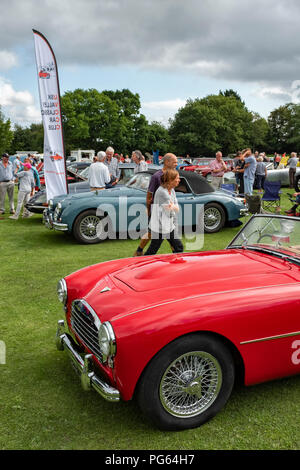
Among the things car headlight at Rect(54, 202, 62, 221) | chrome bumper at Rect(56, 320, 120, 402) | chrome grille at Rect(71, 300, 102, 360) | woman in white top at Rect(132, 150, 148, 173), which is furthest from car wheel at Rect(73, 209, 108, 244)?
chrome bumper at Rect(56, 320, 120, 402)

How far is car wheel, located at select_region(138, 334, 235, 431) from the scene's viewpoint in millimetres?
2652

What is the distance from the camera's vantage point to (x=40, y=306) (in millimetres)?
5051

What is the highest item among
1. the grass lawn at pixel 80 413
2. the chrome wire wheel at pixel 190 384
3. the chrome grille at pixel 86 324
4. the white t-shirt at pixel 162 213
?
the white t-shirt at pixel 162 213

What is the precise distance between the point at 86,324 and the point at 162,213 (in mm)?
3114

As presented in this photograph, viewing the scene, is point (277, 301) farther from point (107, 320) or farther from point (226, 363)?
point (107, 320)

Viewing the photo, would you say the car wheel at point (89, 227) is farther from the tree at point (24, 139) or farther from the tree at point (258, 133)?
the tree at point (24, 139)

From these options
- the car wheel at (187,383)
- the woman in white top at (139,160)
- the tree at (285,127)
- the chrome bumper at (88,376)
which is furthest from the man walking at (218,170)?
the tree at (285,127)

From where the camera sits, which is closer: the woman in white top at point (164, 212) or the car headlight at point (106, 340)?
the car headlight at point (106, 340)

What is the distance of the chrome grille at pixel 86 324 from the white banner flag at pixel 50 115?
752cm

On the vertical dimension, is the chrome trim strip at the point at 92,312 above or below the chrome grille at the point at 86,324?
above

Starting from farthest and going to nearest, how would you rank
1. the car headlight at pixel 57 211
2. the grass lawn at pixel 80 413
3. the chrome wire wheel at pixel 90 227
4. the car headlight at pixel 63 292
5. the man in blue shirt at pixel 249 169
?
1. the man in blue shirt at pixel 249 169
2. the chrome wire wheel at pixel 90 227
3. the car headlight at pixel 57 211
4. the car headlight at pixel 63 292
5. the grass lawn at pixel 80 413

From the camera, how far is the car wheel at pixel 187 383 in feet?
8.70

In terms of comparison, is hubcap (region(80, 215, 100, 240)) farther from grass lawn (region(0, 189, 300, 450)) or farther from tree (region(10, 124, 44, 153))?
tree (region(10, 124, 44, 153))

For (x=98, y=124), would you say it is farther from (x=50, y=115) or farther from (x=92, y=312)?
(x=92, y=312)
